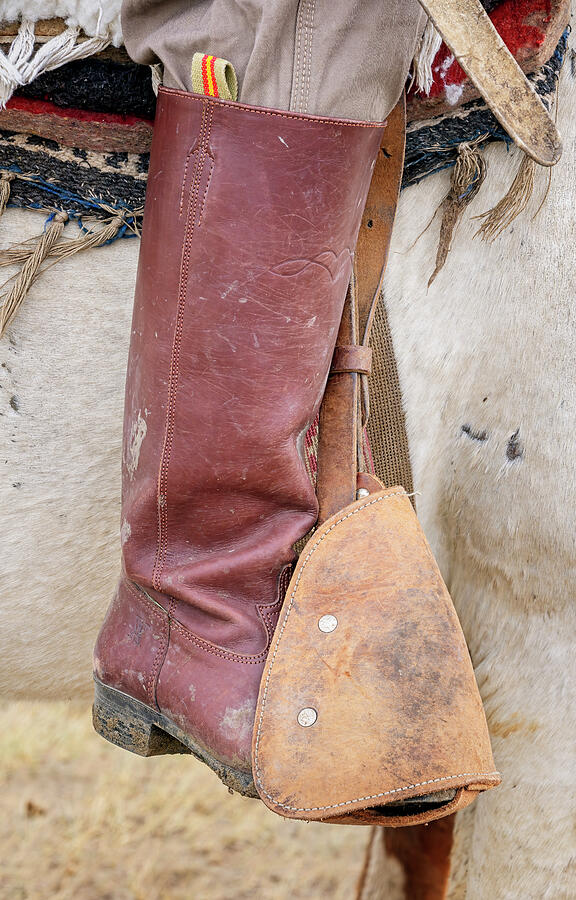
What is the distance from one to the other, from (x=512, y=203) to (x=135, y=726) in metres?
0.85

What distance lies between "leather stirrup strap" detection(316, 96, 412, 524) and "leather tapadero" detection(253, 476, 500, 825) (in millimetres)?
60

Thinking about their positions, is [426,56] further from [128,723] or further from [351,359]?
[128,723]

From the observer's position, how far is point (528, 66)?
109 centimetres

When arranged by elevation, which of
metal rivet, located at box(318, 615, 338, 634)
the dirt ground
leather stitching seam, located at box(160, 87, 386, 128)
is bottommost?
the dirt ground

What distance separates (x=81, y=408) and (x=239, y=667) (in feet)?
1.44

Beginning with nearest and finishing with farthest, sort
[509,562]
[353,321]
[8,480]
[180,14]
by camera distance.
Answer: [180,14]
[353,321]
[8,480]
[509,562]

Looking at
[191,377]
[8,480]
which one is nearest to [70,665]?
[8,480]

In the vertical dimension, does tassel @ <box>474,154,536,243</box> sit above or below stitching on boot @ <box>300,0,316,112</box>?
below

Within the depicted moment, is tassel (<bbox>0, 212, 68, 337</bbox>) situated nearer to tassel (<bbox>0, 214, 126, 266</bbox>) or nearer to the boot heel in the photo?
tassel (<bbox>0, 214, 126, 266</bbox>)

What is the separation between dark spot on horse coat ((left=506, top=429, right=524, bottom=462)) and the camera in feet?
4.08

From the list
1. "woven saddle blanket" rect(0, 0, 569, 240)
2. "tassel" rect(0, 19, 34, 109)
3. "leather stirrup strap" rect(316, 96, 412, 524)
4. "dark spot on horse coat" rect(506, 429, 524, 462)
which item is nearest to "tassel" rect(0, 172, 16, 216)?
"woven saddle blanket" rect(0, 0, 569, 240)

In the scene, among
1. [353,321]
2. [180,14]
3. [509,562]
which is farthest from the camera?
[509,562]

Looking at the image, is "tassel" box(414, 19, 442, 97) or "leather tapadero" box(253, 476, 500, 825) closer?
"leather tapadero" box(253, 476, 500, 825)

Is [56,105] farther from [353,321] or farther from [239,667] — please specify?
[239,667]
